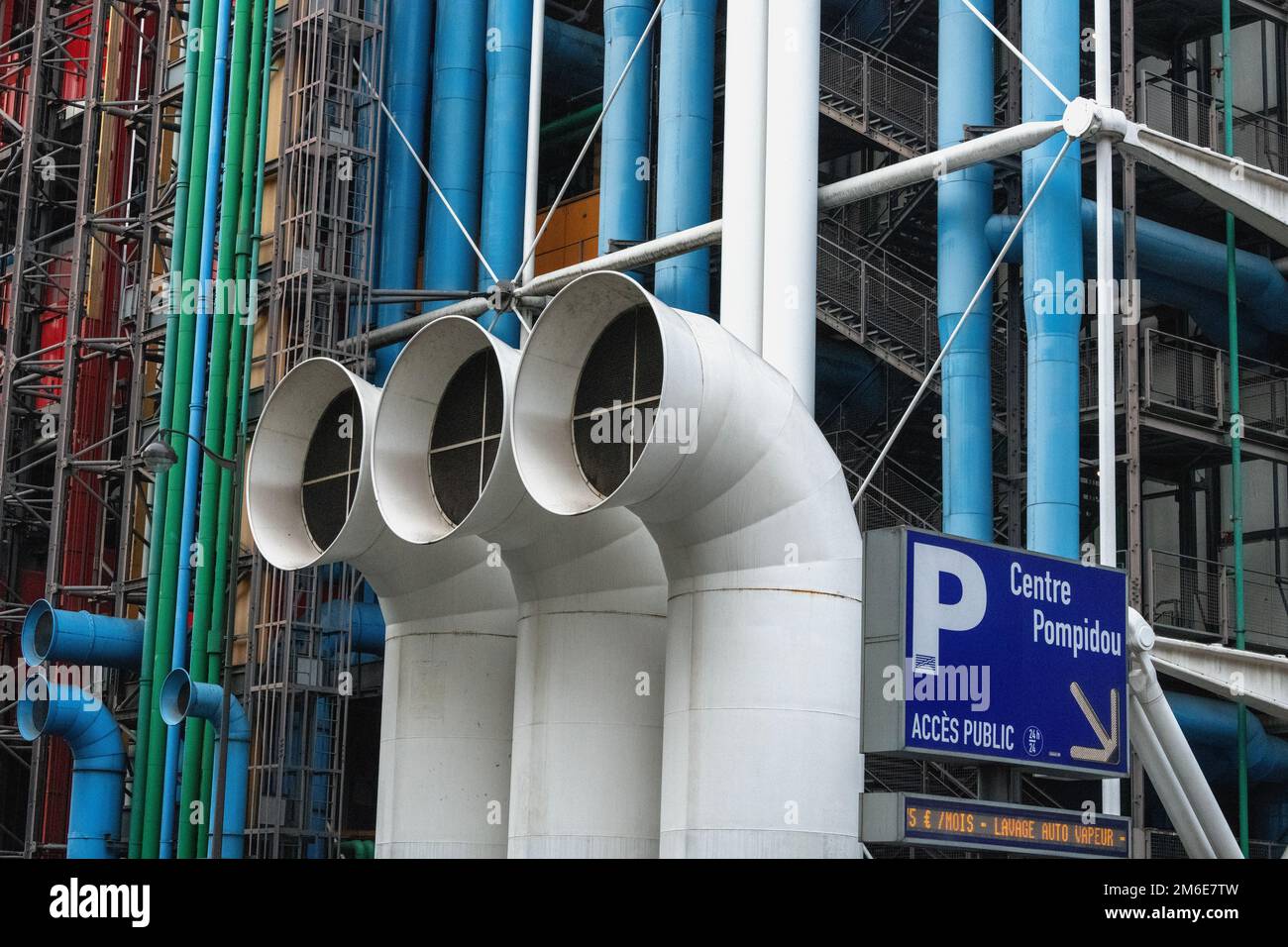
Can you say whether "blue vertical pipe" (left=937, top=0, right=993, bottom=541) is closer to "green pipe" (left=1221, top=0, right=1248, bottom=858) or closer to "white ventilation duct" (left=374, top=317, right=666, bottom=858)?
"green pipe" (left=1221, top=0, right=1248, bottom=858)

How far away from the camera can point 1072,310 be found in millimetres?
27172

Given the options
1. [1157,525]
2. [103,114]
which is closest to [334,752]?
[1157,525]

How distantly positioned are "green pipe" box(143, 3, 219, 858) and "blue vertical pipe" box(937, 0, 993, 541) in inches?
520

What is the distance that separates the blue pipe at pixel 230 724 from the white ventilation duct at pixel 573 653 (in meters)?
9.38

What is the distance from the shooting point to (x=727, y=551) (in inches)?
843

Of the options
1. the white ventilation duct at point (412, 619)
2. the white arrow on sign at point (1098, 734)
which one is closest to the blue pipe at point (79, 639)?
the white ventilation duct at point (412, 619)

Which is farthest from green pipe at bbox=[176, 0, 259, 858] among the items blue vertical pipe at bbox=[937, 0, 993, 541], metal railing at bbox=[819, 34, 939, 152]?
blue vertical pipe at bbox=[937, 0, 993, 541]

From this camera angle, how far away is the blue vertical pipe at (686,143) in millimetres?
31547

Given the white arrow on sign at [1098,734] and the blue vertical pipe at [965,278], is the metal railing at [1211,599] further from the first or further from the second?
the white arrow on sign at [1098,734]

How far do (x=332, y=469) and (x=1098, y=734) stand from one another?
31.8 feet

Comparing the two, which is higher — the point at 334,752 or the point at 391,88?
the point at 391,88

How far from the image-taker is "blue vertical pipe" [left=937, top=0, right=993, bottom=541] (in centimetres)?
2847
